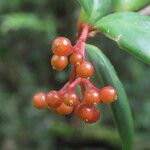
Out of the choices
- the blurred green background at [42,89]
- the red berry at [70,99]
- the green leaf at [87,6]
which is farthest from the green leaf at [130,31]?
the blurred green background at [42,89]

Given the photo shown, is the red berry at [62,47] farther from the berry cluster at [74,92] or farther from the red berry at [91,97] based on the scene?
the red berry at [91,97]

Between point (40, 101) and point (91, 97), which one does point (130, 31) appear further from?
point (40, 101)

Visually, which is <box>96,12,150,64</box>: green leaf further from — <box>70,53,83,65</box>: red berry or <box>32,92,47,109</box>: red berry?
<box>32,92,47,109</box>: red berry

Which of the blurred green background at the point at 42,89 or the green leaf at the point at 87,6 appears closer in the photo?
the green leaf at the point at 87,6

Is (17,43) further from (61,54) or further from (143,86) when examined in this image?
(61,54)

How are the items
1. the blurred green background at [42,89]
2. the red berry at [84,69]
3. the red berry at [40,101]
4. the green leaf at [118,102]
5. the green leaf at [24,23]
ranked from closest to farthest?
the red berry at [84,69] < the red berry at [40,101] < the green leaf at [118,102] < the green leaf at [24,23] < the blurred green background at [42,89]

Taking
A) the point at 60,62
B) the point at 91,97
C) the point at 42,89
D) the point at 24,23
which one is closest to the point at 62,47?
the point at 60,62

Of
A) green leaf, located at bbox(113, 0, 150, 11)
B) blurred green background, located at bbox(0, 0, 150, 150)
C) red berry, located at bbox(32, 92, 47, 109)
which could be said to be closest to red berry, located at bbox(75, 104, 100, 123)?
red berry, located at bbox(32, 92, 47, 109)

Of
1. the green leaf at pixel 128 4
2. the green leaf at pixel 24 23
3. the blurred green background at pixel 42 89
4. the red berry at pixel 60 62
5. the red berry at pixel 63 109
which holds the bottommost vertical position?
the blurred green background at pixel 42 89
